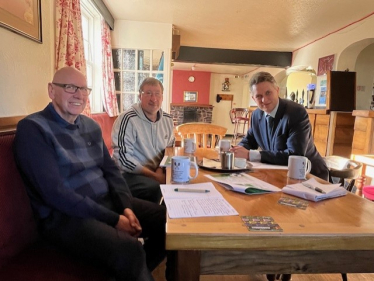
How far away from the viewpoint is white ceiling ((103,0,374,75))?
3.17 metres

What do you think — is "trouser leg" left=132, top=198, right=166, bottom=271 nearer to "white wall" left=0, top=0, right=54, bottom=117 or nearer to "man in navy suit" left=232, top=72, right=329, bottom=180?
"man in navy suit" left=232, top=72, right=329, bottom=180

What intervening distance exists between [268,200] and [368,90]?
4.45 metres

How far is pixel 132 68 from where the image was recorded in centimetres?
419

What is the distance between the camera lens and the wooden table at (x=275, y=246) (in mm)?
615

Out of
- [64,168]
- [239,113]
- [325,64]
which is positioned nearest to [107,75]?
[64,168]

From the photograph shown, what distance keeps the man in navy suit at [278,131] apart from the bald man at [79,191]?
2.26 feet

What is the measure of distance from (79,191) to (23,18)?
3.46 ft

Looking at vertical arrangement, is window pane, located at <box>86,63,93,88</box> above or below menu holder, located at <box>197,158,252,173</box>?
above

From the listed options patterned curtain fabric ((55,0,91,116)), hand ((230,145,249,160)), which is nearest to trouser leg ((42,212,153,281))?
hand ((230,145,249,160))

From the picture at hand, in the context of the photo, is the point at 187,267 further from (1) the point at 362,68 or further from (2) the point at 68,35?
(1) the point at 362,68

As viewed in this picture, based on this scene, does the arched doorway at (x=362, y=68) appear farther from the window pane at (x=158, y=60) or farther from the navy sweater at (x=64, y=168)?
the navy sweater at (x=64, y=168)

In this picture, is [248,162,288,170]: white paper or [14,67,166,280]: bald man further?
[248,162,288,170]: white paper

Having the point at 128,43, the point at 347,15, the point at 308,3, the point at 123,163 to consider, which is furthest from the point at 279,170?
the point at 128,43

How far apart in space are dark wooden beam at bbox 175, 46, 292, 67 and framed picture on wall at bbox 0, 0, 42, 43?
13.9 ft
